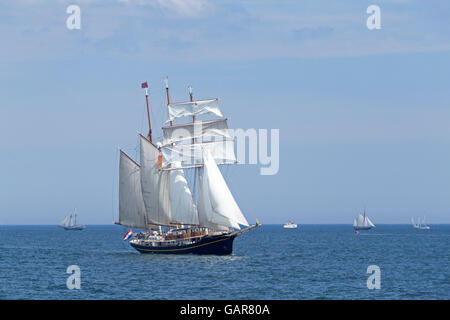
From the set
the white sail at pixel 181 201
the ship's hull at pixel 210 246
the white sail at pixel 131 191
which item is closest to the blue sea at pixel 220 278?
the ship's hull at pixel 210 246

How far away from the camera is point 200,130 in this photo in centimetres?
8800

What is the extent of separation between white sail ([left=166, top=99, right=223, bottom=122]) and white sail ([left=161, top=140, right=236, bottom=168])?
386 centimetres

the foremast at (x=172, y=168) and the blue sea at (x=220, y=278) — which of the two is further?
the foremast at (x=172, y=168)

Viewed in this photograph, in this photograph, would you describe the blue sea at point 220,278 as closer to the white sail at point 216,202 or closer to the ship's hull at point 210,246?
the ship's hull at point 210,246

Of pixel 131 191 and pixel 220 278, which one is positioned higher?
pixel 131 191

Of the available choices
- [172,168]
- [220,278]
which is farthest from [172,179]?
[220,278]

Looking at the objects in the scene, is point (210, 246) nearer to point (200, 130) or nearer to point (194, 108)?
point (200, 130)

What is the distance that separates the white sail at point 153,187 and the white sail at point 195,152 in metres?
1.58

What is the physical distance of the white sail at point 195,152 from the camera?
87.1m

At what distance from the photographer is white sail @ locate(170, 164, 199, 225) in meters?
85.2

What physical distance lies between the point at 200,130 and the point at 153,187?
9.61m

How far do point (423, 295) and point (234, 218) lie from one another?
94.3 feet

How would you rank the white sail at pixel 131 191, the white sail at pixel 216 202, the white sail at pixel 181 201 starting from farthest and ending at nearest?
the white sail at pixel 131 191 < the white sail at pixel 181 201 < the white sail at pixel 216 202
